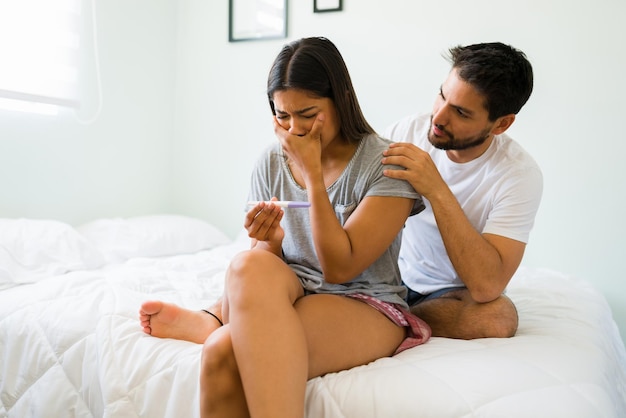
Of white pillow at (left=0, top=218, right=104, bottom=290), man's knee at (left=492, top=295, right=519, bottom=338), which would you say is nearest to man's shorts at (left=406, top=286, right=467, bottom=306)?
man's knee at (left=492, top=295, right=519, bottom=338)

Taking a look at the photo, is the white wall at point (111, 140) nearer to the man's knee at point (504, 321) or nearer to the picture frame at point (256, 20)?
the picture frame at point (256, 20)

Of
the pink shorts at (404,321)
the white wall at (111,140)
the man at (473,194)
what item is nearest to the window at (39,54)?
the white wall at (111,140)

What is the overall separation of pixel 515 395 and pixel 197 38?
2.46 m

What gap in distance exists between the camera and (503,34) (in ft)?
7.15

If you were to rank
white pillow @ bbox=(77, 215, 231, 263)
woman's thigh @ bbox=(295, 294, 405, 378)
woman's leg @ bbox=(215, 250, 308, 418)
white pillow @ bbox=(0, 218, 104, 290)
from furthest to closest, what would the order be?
1. white pillow @ bbox=(77, 215, 231, 263)
2. white pillow @ bbox=(0, 218, 104, 290)
3. woman's thigh @ bbox=(295, 294, 405, 378)
4. woman's leg @ bbox=(215, 250, 308, 418)

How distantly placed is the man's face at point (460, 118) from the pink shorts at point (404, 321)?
1.51ft

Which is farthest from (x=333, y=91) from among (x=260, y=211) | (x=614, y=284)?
(x=614, y=284)

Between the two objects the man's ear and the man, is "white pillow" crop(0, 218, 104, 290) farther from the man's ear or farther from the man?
the man's ear

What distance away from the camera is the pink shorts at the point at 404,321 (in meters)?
1.11

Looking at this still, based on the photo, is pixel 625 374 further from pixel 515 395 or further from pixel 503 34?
pixel 503 34

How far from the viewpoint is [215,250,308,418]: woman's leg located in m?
0.84

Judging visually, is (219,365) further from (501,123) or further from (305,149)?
(501,123)

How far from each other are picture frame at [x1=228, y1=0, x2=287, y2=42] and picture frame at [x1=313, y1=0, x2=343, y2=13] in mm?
159

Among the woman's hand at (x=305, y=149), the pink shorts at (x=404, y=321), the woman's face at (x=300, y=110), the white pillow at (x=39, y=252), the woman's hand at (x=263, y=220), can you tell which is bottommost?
the white pillow at (x=39, y=252)
